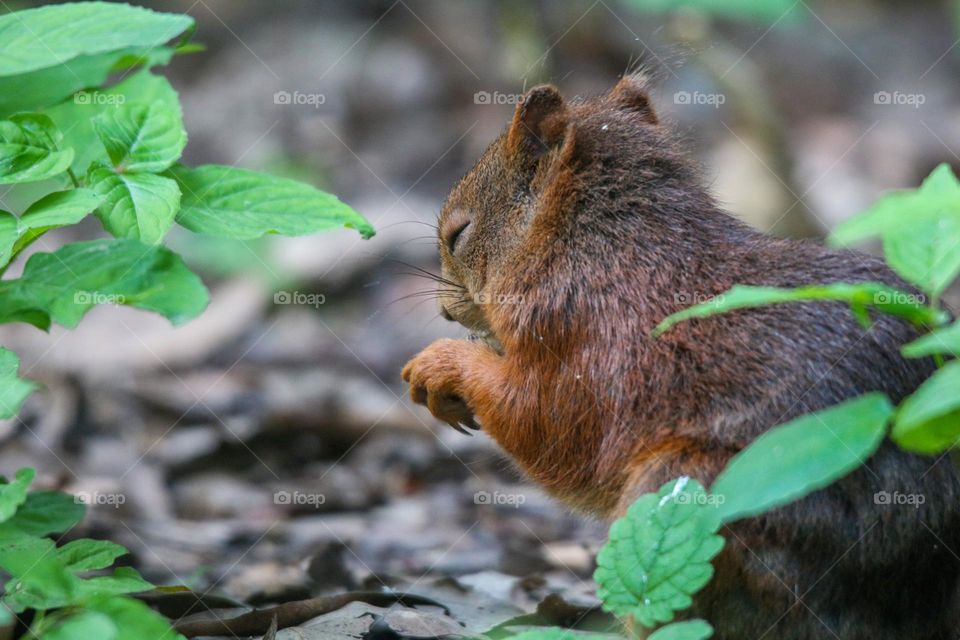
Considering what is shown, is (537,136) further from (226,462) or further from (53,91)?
(226,462)

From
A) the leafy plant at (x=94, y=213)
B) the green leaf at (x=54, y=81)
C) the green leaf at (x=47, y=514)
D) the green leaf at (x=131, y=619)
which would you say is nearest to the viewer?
the green leaf at (x=131, y=619)

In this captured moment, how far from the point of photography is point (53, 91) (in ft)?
12.2

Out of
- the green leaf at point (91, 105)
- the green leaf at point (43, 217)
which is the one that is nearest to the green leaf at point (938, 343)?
the green leaf at point (43, 217)

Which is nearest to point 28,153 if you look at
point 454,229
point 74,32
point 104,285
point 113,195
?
point 113,195

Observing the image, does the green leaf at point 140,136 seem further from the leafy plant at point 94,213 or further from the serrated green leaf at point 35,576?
the serrated green leaf at point 35,576

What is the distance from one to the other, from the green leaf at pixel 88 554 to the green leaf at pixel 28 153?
101 centimetres

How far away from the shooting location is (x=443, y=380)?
13.5ft

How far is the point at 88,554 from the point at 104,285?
29.5 inches

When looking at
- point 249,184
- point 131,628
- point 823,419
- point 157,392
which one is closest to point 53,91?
point 249,184

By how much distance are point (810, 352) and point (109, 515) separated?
3.51 m

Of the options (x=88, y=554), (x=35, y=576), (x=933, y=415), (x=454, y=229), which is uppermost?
(x=933, y=415)

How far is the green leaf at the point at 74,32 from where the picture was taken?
323 cm

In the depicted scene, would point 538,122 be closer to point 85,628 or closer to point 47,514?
point 47,514

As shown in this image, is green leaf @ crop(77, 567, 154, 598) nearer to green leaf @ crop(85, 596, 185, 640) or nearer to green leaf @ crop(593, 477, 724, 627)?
green leaf @ crop(85, 596, 185, 640)
